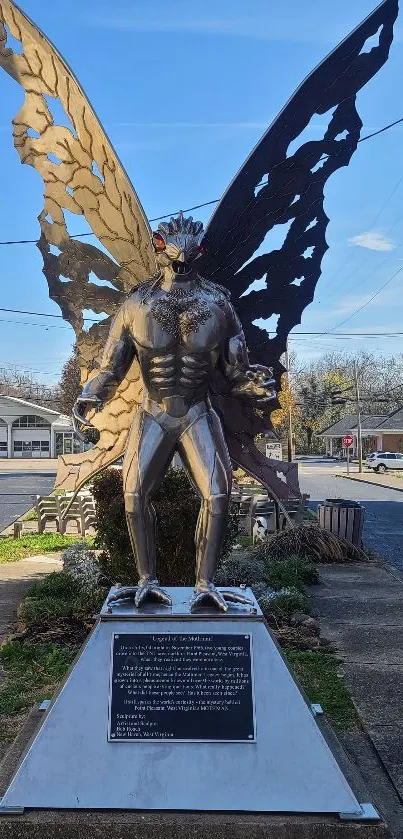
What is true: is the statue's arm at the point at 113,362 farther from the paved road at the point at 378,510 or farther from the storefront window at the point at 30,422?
the storefront window at the point at 30,422

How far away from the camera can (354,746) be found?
15.7 feet

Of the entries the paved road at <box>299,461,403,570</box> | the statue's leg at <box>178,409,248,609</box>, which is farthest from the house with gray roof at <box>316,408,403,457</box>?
the statue's leg at <box>178,409,248,609</box>

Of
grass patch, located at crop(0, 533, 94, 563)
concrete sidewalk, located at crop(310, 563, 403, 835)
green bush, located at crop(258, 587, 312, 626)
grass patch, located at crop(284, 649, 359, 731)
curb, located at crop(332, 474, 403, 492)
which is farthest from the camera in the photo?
curb, located at crop(332, 474, 403, 492)

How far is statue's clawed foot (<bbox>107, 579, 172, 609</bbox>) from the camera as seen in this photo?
425cm

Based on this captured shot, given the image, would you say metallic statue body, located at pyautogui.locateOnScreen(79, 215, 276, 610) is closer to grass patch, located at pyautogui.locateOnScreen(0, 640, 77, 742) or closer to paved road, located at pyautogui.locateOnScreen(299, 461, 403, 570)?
grass patch, located at pyautogui.locateOnScreen(0, 640, 77, 742)

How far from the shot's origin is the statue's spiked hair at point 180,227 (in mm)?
4309

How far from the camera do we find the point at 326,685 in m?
5.84

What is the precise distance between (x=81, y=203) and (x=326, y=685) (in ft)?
12.8

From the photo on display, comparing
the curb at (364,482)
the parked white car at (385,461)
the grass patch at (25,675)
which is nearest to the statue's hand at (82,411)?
the grass patch at (25,675)

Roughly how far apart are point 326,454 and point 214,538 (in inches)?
2824

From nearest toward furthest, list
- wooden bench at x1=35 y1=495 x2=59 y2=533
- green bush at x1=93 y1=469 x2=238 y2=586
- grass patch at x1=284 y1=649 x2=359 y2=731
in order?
grass patch at x1=284 y1=649 x2=359 y2=731 < green bush at x1=93 y1=469 x2=238 y2=586 < wooden bench at x1=35 y1=495 x2=59 y2=533

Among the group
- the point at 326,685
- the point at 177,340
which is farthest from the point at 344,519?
the point at 177,340

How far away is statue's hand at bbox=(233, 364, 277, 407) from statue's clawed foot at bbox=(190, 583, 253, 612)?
3.67 feet

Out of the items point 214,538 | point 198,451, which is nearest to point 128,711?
point 214,538
